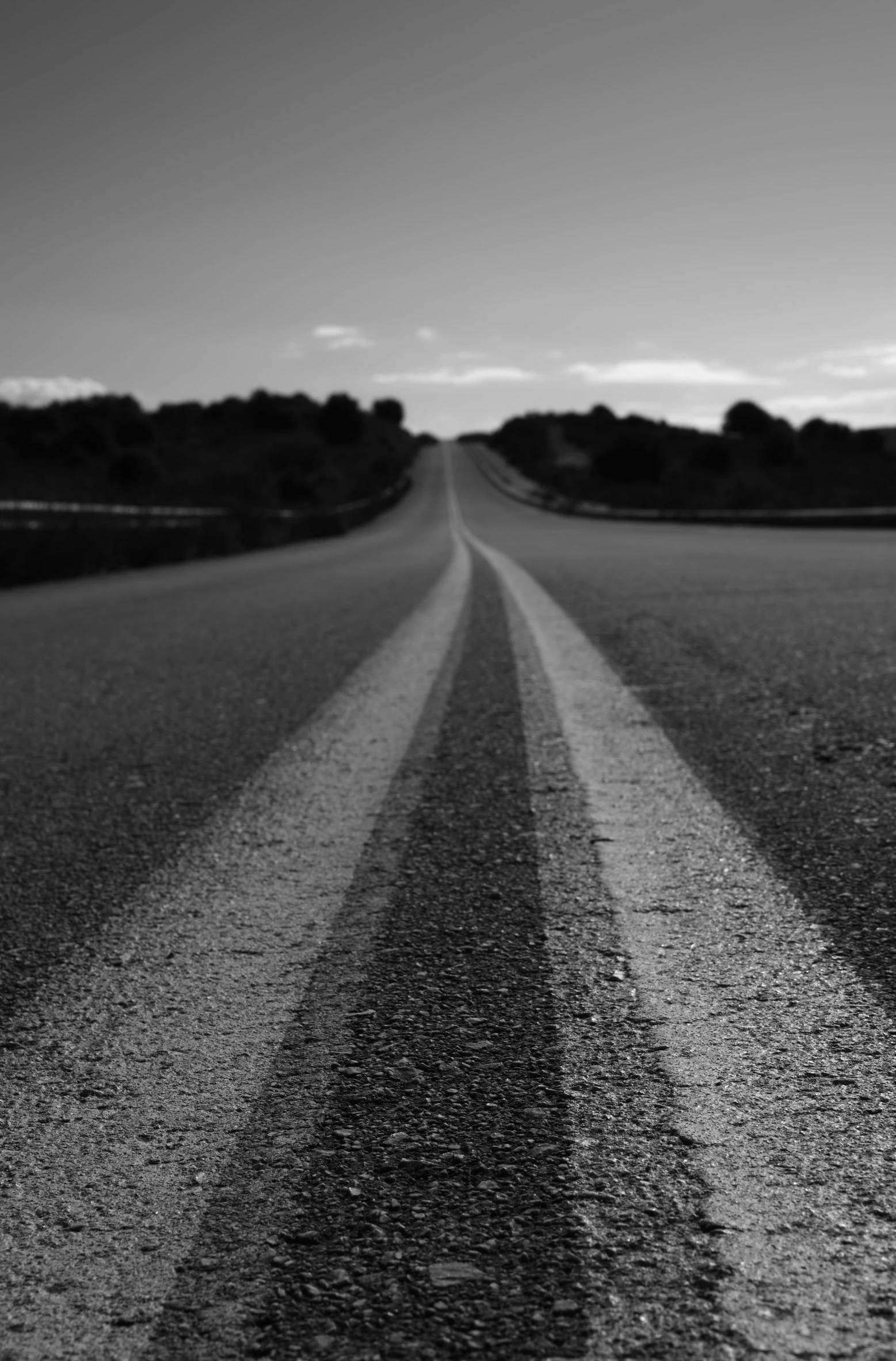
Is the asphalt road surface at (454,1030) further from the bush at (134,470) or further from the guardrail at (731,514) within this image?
the bush at (134,470)

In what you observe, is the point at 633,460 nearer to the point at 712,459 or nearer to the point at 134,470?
the point at 712,459

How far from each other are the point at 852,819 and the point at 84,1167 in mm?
2118

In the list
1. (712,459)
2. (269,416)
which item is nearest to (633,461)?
(712,459)

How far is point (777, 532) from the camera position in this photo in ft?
76.6

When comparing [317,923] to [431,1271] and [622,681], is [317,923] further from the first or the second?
[622,681]

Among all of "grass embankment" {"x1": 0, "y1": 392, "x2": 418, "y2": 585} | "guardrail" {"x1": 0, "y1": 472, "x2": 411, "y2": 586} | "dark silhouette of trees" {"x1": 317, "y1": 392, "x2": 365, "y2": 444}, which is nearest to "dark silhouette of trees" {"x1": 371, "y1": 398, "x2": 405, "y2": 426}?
"grass embankment" {"x1": 0, "y1": 392, "x2": 418, "y2": 585}

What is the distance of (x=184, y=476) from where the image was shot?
200 ft

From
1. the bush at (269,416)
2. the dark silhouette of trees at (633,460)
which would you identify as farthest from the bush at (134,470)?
the bush at (269,416)

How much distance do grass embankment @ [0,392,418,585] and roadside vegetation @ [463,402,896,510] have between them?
9936 millimetres

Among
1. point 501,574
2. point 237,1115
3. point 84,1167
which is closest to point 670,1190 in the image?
point 237,1115

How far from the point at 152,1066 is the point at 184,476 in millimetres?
61174

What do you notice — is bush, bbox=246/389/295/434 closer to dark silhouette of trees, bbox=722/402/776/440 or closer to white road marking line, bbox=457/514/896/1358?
dark silhouette of trees, bbox=722/402/776/440

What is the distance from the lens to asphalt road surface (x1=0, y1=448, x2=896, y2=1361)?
50.9 inches

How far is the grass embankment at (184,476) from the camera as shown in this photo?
16156mm
